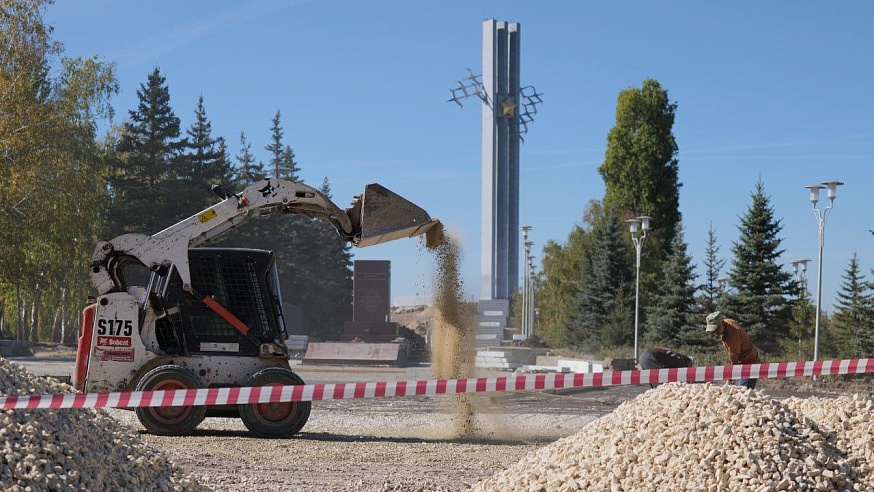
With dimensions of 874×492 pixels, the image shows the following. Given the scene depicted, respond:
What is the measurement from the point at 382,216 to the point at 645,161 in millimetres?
37557

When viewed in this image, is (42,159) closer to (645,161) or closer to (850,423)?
(645,161)

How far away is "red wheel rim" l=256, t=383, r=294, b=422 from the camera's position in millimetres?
11078

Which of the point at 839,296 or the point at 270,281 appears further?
the point at 839,296

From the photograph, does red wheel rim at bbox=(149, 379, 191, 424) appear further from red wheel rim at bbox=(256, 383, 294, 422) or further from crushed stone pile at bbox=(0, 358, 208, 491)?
crushed stone pile at bbox=(0, 358, 208, 491)

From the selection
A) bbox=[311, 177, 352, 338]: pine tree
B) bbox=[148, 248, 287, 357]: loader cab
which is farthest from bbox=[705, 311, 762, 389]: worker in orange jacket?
bbox=[311, 177, 352, 338]: pine tree

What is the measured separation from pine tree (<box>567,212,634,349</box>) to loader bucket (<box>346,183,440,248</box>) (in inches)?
1261

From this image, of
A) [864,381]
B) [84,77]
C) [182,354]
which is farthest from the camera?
[84,77]

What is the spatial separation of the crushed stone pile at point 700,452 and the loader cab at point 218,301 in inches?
212

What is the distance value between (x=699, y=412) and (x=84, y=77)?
41378 millimetres

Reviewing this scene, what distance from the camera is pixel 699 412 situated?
641 centimetres

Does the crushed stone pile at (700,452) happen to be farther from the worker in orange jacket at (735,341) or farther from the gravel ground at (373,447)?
the worker in orange jacket at (735,341)

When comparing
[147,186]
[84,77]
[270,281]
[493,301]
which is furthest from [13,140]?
[493,301]

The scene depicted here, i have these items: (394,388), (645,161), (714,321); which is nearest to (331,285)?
(645,161)

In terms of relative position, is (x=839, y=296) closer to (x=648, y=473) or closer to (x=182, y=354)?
(x=182, y=354)
